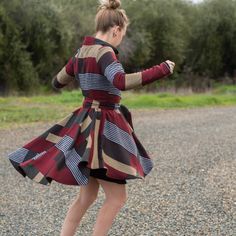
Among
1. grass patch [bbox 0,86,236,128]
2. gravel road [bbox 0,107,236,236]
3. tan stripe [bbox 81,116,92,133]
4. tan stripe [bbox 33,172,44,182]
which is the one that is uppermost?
tan stripe [bbox 81,116,92,133]

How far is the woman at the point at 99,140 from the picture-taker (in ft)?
10.1

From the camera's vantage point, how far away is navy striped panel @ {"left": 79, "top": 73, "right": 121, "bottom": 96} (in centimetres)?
325

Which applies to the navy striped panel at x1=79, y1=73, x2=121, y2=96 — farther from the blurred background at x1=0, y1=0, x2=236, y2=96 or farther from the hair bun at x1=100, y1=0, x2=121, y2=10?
the blurred background at x1=0, y1=0, x2=236, y2=96

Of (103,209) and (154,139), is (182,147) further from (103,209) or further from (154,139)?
(103,209)

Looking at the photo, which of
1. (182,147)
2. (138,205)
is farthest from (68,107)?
(138,205)

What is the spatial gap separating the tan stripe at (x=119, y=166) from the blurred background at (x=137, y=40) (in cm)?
2130

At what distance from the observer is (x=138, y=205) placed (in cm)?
515

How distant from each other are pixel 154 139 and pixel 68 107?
22.9ft

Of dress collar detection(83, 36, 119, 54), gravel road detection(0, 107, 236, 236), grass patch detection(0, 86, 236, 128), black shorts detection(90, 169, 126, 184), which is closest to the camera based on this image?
black shorts detection(90, 169, 126, 184)

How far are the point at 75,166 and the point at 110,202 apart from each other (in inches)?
12.2

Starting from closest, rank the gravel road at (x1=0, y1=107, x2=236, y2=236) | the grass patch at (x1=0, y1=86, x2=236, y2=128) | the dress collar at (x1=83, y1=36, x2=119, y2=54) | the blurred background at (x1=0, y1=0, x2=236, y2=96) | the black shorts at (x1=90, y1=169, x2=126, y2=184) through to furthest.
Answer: the black shorts at (x1=90, y1=169, x2=126, y2=184) < the dress collar at (x1=83, y1=36, x2=119, y2=54) < the gravel road at (x1=0, y1=107, x2=236, y2=236) < the grass patch at (x1=0, y1=86, x2=236, y2=128) < the blurred background at (x1=0, y1=0, x2=236, y2=96)

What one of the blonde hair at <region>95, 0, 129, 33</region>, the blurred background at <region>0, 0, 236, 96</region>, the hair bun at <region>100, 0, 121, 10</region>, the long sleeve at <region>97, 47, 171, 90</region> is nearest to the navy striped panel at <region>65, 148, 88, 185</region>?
the long sleeve at <region>97, 47, 171, 90</region>

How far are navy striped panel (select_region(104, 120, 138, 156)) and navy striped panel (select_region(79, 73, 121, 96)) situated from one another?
20 cm

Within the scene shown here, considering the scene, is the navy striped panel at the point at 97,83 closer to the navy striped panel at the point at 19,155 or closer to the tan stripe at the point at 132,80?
the tan stripe at the point at 132,80
